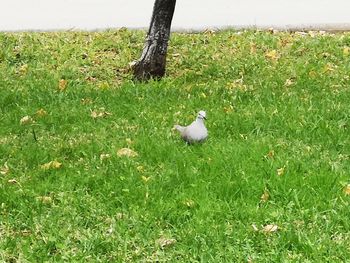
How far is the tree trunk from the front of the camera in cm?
725

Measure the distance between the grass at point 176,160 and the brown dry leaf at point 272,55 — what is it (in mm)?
23

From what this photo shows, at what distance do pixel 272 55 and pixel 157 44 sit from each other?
1.42 m

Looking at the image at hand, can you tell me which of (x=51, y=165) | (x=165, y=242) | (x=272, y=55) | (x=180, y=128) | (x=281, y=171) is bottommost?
(x=165, y=242)

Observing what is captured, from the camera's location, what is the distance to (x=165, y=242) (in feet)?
12.3

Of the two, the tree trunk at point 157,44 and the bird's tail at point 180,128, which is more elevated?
the tree trunk at point 157,44

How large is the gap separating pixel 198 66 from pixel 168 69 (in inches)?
13.5

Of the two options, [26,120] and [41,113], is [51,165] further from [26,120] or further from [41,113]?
[41,113]

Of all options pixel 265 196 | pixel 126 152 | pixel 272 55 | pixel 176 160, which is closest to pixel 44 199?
pixel 126 152

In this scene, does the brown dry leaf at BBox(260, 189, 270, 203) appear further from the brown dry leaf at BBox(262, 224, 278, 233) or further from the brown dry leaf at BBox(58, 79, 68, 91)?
the brown dry leaf at BBox(58, 79, 68, 91)

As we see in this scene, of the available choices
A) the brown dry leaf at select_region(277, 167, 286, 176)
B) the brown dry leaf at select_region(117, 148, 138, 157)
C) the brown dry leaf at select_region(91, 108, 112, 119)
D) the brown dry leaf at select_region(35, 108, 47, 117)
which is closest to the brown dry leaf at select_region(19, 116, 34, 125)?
the brown dry leaf at select_region(35, 108, 47, 117)

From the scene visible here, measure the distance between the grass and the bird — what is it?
0.26 feet

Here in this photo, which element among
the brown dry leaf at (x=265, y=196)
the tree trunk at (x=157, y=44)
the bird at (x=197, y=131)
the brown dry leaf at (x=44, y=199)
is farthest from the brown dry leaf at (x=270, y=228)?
the tree trunk at (x=157, y=44)

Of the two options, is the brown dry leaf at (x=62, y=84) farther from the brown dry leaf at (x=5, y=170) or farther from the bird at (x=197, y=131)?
the bird at (x=197, y=131)

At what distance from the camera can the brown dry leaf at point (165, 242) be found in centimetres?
374
